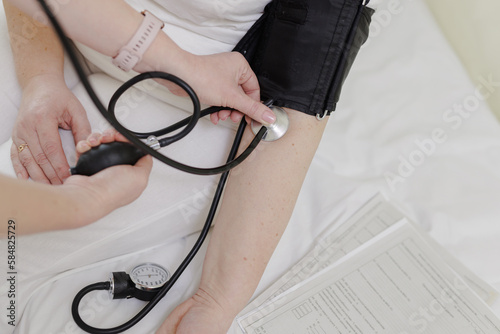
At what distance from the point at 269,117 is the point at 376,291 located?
45 cm

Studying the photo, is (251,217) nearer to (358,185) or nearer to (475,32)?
(358,185)

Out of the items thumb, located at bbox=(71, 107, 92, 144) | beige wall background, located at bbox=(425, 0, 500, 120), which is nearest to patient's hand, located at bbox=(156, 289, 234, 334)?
thumb, located at bbox=(71, 107, 92, 144)

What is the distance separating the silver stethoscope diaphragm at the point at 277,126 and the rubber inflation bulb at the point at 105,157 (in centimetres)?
30

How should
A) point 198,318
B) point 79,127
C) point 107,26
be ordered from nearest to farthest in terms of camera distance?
point 107,26
point 198,318
point 79,127

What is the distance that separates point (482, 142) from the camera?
122 cm

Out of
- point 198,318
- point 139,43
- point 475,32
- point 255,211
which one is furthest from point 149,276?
point 475,32

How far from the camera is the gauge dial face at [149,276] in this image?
89 cm

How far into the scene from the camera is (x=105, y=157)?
0.65 m

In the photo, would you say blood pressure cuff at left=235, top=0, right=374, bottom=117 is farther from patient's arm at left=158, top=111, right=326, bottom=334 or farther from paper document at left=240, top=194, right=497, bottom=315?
paper document at left=240, top=194, right=497, bottom=315

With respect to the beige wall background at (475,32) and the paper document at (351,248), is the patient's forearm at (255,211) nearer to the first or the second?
the paper document at (351,248)

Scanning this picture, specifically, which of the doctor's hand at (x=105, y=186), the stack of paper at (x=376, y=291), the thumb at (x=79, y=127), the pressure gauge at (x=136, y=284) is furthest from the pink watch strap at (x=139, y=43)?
the stack of paper at (x=376, y=291)

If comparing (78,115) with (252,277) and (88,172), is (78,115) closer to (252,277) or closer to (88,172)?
(88,172)

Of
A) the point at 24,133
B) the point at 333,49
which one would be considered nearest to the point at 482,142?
the point at 333,49

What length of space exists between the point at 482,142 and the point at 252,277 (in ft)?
2.41
